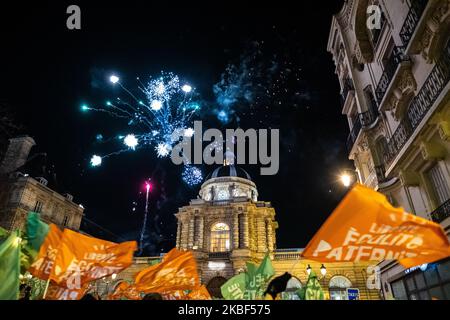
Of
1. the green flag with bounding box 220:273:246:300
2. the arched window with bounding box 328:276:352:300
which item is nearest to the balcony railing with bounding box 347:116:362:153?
the green flag with bounding box 220:273:246:300

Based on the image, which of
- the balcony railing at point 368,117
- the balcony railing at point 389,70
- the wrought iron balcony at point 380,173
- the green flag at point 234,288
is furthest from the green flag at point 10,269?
the balcony railing at point 368,117

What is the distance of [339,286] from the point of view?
31.2m

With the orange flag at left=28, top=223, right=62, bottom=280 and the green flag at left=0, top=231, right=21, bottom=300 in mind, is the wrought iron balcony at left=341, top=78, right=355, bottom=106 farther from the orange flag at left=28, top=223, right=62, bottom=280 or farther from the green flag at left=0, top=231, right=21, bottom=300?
the green flag at left=0, top=231, right=21, bottom=300

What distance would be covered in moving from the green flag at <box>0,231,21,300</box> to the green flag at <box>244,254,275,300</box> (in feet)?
23.0

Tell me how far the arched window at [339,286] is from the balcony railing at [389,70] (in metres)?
23.7

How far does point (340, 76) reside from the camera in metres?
21.0

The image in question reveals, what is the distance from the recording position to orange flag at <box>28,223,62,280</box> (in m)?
8.09

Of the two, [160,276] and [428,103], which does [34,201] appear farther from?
[428,103]

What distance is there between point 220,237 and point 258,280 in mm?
29064

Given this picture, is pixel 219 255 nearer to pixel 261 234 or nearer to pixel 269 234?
pixel 261 234

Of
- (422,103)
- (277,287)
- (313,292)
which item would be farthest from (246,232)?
(277,287)

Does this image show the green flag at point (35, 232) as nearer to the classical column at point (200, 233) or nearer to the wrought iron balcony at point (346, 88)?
the wrought iron balcony at point (346, 88)
